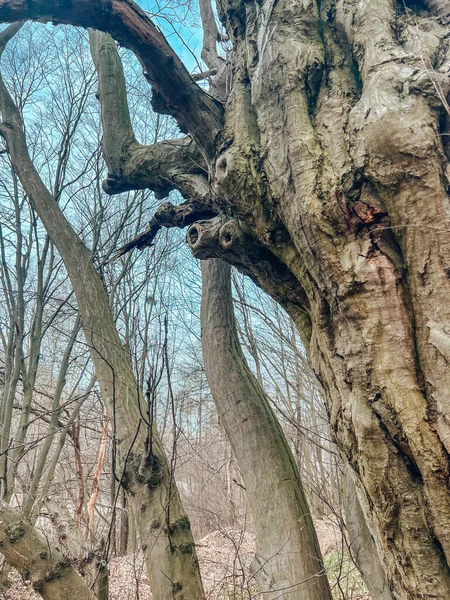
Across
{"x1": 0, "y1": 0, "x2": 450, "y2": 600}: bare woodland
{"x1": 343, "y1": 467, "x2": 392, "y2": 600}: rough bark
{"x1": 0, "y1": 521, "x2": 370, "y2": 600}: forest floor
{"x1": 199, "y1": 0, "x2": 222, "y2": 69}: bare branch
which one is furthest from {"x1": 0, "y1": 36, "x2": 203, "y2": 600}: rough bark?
{"x1": 199, "y1": 0, "x2": 222, "y2": 69}: bare branch

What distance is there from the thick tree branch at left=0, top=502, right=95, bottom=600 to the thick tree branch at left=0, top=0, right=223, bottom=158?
2569mm

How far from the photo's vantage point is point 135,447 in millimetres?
2854

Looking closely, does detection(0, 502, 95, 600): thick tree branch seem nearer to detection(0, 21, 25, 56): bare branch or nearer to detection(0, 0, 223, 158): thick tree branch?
detection(0, 0, 223, 158): thick tree branch

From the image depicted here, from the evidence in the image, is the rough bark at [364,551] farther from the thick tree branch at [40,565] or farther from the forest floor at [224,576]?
the thick tree branch at [40,565]

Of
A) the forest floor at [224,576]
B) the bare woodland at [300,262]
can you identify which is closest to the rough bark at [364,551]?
the bare woodland at [300,262]

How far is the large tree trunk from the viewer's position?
8.80ft

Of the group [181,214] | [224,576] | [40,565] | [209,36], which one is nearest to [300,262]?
[181,214]

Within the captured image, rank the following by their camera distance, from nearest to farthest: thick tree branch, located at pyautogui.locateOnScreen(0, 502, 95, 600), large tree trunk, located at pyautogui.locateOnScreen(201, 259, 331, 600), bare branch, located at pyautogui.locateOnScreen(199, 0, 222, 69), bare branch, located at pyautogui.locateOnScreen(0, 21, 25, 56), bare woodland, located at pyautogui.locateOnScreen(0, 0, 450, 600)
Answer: bare woodland, located at pyautogui.locateOnScreen(0, 0, 450, 600) < thick tree branch, located at pyautogui.locateOnScreen(0, 502, 95, 600) < large tree trunk, located at pyautogui.locateOnScreen(201, 259, 331, 600) < bare branch, located at pyautogui.locateOnScreen(0, 21, 25, 56) < bare branch, located at pyautogui.locateOnScreen(199, 0, 222, 69)

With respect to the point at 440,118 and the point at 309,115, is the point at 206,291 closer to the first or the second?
the point at 309,115

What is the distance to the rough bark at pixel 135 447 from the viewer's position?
257 cm

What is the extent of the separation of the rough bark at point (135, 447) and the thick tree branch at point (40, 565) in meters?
0.45

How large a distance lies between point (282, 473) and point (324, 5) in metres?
2.87

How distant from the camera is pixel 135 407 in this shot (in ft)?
9.96

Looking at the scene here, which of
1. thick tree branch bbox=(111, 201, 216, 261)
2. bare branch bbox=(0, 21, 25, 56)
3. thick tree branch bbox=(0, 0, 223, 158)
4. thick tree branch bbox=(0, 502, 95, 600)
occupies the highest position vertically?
bare branch bbox=(0, 21, 25, 56)
